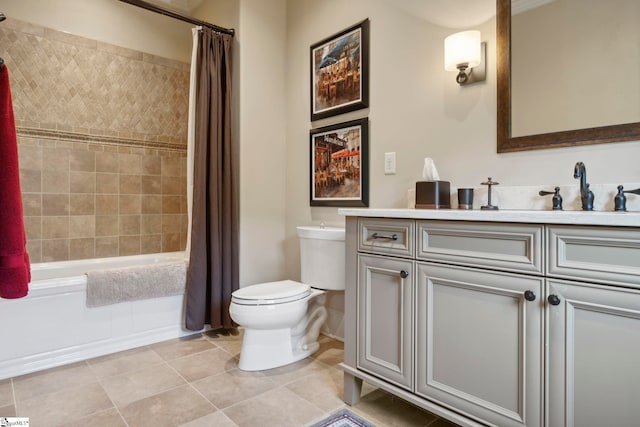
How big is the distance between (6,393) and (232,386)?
1.10 metres

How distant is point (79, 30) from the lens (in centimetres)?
286

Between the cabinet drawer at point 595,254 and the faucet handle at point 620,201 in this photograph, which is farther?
the faucet handle at point 620,201

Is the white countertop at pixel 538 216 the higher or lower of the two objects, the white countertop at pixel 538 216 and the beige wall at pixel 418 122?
the lower

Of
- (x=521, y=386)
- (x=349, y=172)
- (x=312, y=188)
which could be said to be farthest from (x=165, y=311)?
(x=521, y=386)

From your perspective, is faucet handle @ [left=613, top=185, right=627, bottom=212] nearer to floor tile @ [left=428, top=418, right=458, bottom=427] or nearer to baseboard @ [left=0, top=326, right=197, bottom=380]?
floor tile @ [left=428, top=418, right=458, bottom=427]

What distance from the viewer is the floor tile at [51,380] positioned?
1831mm

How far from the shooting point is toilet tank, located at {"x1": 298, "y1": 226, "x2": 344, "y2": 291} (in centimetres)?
220

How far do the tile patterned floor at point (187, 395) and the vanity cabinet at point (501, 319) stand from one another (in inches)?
10.9

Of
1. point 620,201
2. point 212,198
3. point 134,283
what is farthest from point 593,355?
point 134,283

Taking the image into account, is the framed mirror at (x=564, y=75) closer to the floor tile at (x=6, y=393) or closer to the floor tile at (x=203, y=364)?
the floor tile at (x=203, y=364)

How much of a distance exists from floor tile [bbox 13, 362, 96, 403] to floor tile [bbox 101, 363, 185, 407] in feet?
0.47

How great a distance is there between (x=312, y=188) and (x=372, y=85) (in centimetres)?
84

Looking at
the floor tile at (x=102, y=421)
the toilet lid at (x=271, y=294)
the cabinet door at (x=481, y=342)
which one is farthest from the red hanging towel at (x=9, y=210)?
the cabinet door at (x=481, y=342)

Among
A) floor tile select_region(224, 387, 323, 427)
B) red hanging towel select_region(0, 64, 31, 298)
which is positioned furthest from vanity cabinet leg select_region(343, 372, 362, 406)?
red hanging towel select_region(0, 64, 31, 298)
